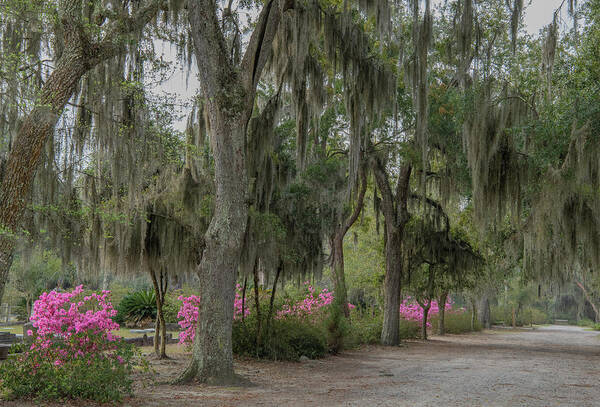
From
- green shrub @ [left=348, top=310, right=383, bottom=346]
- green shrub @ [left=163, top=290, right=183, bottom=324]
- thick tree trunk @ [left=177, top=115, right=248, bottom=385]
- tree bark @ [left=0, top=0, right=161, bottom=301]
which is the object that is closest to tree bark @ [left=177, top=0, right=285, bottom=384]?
thick tree trunk @ [left=177, top=115, right=248, bottom=385]

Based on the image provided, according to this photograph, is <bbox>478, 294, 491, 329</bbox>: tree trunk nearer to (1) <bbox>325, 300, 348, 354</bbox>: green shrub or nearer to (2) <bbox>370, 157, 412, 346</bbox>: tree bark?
(2) <bbox>370, 157, 412, 346</bbox>: tree bark

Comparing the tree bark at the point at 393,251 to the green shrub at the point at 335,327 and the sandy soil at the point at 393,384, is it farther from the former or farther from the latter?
the sandy soil at the point at 393,384

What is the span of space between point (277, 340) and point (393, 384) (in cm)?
356

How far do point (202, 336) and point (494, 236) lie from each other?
10.4m

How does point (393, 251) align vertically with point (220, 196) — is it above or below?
below

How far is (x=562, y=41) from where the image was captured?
11281mm

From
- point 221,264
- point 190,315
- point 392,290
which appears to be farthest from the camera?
point 392,290

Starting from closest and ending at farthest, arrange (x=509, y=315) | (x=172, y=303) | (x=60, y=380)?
(x=60, y=380)
(x=172, y=303)
(x=509, y=315)

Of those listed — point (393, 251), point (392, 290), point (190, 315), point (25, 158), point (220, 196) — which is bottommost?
point (190, 315)

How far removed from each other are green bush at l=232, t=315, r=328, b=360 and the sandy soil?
43 centimetres

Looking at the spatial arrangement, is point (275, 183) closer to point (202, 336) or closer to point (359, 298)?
point (202, 336)

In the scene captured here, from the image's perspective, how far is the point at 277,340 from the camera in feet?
34.3

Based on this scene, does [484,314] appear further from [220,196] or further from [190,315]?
[220,196]

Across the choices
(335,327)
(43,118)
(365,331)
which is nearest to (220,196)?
(43,118)
